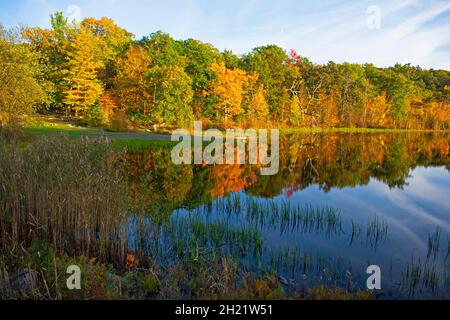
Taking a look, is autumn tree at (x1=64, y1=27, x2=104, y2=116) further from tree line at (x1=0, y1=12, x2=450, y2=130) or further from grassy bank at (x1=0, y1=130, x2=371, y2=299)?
grassy bank at (x1=0, y1=130, x2=371, y2=299)

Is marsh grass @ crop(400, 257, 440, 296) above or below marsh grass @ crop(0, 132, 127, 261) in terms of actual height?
below

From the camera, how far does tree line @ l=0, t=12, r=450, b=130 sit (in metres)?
28.9

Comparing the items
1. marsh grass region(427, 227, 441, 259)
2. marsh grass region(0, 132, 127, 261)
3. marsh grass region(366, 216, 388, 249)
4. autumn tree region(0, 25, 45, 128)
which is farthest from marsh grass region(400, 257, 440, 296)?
autumn tree region(0, 25, 45, 128)

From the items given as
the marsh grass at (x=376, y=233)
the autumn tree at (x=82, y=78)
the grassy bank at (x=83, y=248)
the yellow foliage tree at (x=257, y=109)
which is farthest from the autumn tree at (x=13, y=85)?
the yellow foliage tree at (x=257, y=109)

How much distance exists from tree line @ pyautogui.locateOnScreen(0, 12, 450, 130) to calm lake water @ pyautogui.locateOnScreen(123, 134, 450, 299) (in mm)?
11510

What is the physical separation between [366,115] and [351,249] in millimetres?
66675

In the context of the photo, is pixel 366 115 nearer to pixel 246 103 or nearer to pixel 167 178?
pixel 246 103

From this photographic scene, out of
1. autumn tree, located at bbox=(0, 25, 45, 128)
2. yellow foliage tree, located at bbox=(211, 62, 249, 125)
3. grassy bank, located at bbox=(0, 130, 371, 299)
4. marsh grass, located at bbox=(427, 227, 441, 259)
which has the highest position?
yellow foliage tree, located at bbox=(211, 62, 249, 125)

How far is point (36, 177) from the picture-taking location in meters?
6.87

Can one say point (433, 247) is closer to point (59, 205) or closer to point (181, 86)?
point (59, 205)

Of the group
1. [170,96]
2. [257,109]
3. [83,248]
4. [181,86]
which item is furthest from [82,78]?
[83,248]

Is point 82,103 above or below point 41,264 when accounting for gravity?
above

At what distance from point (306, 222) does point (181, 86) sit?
100 ft
